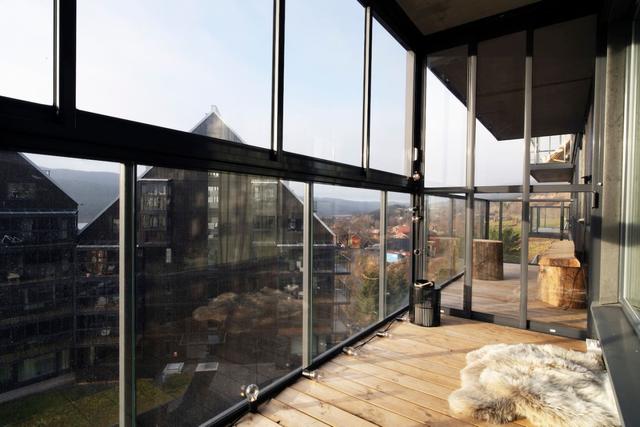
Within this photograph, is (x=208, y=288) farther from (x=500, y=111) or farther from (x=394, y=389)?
(x=500, y=111)

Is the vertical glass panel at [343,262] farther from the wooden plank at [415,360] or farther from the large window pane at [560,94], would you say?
the large window pane at [560,94]

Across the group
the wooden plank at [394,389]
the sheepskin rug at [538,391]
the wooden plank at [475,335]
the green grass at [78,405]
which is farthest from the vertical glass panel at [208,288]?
the wooden plank at [475,335]

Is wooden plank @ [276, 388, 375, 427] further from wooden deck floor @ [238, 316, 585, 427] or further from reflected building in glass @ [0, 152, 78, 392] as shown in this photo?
reflected building in glass @ [0, 152, 78, 392]

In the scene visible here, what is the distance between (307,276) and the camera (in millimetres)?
2510

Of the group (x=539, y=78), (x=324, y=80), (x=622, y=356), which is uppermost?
(x=539, y=78)

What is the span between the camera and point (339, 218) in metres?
2.88

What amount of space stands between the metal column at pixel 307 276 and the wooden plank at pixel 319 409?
30 centimetres

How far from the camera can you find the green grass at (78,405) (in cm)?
111

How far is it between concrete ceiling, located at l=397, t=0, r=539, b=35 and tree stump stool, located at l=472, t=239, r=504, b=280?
251cm

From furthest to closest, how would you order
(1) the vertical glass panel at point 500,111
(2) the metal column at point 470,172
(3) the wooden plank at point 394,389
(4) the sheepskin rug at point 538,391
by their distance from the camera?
(2) the metal column at point 470,172, (1) the vertical glass panel at point 500,111, (3) the wooden plank at point 394,389, (4) the sheepskin rug at point 538,391

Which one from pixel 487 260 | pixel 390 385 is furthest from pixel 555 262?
pixel 390 385

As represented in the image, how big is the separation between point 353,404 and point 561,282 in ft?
9.18

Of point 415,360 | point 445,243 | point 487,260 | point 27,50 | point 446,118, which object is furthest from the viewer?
point 445,243

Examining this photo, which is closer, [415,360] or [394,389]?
[394,389]
